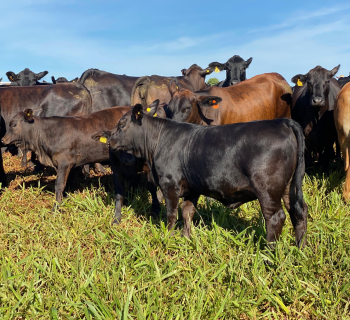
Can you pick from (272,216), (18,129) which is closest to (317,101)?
(272,216)

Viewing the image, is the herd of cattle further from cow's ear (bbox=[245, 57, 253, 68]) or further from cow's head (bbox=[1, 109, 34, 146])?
cow's ear (bbox=[245, 57, 253, 68])

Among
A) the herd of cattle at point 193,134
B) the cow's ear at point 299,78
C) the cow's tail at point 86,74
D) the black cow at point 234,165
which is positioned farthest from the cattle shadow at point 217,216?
the cow's tail at point 86,74

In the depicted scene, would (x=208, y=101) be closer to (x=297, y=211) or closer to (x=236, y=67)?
(x=297, y=211)

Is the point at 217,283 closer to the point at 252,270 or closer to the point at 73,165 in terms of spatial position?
the point at 252,270

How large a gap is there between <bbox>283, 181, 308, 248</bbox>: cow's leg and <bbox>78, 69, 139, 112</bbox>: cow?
760 centimetres

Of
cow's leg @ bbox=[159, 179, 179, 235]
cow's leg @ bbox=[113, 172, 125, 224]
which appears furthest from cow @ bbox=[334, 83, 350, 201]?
cow's leg @ bbox=[113, 172, 125, 224]

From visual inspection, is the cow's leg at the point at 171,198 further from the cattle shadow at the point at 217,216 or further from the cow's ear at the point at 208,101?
the cow's ear at the point at 208,101

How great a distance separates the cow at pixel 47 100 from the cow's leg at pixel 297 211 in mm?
6021

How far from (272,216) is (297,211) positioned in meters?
0.38

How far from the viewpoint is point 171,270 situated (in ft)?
12.3

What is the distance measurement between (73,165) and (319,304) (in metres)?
4.32

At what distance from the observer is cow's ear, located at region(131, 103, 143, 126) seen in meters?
5.03

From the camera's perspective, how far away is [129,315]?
3.05 m

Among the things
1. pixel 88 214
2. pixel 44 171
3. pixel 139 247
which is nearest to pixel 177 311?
pixel 139 247
